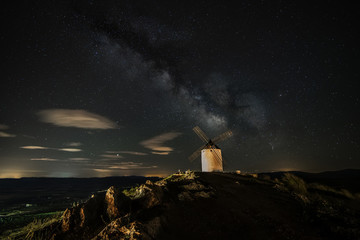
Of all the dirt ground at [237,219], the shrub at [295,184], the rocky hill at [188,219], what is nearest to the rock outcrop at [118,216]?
the rocky hill at [188,219]

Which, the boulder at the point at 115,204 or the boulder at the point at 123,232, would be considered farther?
the boulder at the point at 115,204

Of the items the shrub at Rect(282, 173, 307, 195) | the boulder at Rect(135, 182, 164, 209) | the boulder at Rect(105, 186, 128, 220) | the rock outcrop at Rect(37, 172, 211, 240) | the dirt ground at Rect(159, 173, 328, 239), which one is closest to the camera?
the rock outcrop at Rect(37, 172, 211, 240)

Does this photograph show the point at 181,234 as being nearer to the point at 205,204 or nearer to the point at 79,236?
the point at 205,204

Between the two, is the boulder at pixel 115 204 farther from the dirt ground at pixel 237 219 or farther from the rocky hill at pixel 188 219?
the dirt ground at pixel 237 219

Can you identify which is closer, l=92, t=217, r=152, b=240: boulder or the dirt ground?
l=92, t=217, r=152, b=240: boulder

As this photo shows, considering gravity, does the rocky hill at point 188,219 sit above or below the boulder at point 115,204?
below

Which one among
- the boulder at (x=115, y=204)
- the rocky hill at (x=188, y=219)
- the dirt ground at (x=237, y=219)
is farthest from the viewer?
the boulder at (x=115, y=204)

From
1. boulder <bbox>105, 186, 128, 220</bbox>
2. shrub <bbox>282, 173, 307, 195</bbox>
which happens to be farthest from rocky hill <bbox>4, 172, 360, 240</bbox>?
shrub <bbox>282, 173, 307, 195</bbox>

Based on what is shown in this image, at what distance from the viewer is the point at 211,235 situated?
11.0m

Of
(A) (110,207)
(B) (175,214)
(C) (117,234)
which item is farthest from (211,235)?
(A) (110,207)

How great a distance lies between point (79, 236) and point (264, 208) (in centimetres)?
1455

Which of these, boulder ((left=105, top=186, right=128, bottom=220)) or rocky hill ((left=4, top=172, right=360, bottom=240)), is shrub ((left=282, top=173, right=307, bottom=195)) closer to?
rocky hill ((left=4, top=172, right=360, bottom=240))

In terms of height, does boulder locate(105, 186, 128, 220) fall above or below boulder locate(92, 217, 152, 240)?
above

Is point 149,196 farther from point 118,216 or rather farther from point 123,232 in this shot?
point 123,232
